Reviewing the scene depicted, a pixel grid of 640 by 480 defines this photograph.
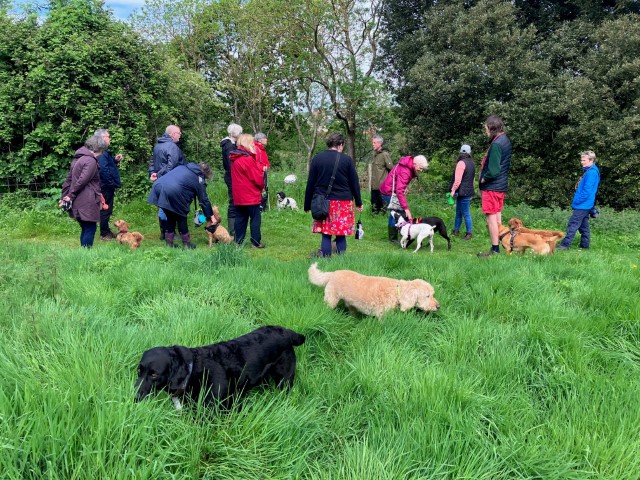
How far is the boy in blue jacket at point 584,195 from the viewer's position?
290 inches

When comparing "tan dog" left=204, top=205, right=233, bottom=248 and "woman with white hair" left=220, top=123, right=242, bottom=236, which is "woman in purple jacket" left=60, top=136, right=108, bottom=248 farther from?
"woman with white hair" left=220, top=123, right=242, bottom=236

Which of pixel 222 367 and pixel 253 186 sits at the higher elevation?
pixel 253 186

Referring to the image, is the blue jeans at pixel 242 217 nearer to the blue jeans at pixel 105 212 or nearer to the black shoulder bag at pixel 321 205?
the black shoulder bag at pixel 321 205

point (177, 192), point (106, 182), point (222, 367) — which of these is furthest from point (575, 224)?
point (106, 182)

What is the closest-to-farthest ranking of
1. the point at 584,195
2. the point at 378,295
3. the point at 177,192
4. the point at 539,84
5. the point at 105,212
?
the point at 378,295
the point at 177,192
the point at 584,195
the point at 105,212
the point at 539,84

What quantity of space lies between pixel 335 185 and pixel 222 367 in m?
4.01

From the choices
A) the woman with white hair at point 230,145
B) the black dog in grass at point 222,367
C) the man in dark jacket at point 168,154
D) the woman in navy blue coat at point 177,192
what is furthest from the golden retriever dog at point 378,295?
the man in dark jacket at point 168,154

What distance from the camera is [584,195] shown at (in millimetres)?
7551

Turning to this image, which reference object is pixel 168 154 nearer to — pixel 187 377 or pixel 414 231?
pixel 414 231

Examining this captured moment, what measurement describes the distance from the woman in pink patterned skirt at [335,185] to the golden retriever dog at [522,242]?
9.82ft

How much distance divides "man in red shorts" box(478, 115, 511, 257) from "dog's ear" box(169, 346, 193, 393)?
232 inches

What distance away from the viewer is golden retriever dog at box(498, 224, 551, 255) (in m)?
6.68

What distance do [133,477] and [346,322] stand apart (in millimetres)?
2243

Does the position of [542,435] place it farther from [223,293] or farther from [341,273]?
[223,293]
